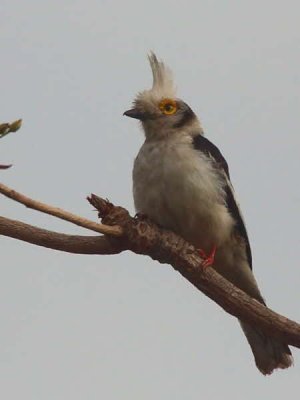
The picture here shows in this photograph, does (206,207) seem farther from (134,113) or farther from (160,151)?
(134,113)

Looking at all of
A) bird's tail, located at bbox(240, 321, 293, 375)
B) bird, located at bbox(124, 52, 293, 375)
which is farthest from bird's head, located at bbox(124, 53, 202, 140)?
bird's tail, located at bbox(240, 321, 293, 375)

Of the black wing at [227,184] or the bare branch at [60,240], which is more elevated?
the black wing at [227,184]

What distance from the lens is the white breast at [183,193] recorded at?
28.7 feet

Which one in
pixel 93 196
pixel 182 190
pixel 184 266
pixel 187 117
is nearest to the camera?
pixel 93 196

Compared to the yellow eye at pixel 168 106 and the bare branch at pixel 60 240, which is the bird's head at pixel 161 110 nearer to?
the yellow eye at pixel 168 106

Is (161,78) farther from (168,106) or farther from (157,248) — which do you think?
(157,248)

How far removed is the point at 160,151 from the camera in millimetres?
9133

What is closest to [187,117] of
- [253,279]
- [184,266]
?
[253,279]

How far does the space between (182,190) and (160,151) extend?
0.61 metres

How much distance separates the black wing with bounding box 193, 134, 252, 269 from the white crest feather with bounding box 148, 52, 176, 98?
2.59 feet

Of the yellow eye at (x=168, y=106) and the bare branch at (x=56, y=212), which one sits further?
the yellow eye at (x=168, y=106)

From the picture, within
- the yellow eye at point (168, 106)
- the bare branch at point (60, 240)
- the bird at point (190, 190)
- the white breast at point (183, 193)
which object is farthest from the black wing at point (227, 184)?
the bare branch at point (60, 240)

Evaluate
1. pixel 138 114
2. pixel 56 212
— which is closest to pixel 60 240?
pixel 56 212

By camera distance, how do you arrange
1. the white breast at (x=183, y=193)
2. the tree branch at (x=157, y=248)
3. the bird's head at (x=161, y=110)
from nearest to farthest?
1. the tree branch at (x=157, y=248)
2. the white breast at (x=183, y=193)
3. the bird's head at (x=161, y=110)
